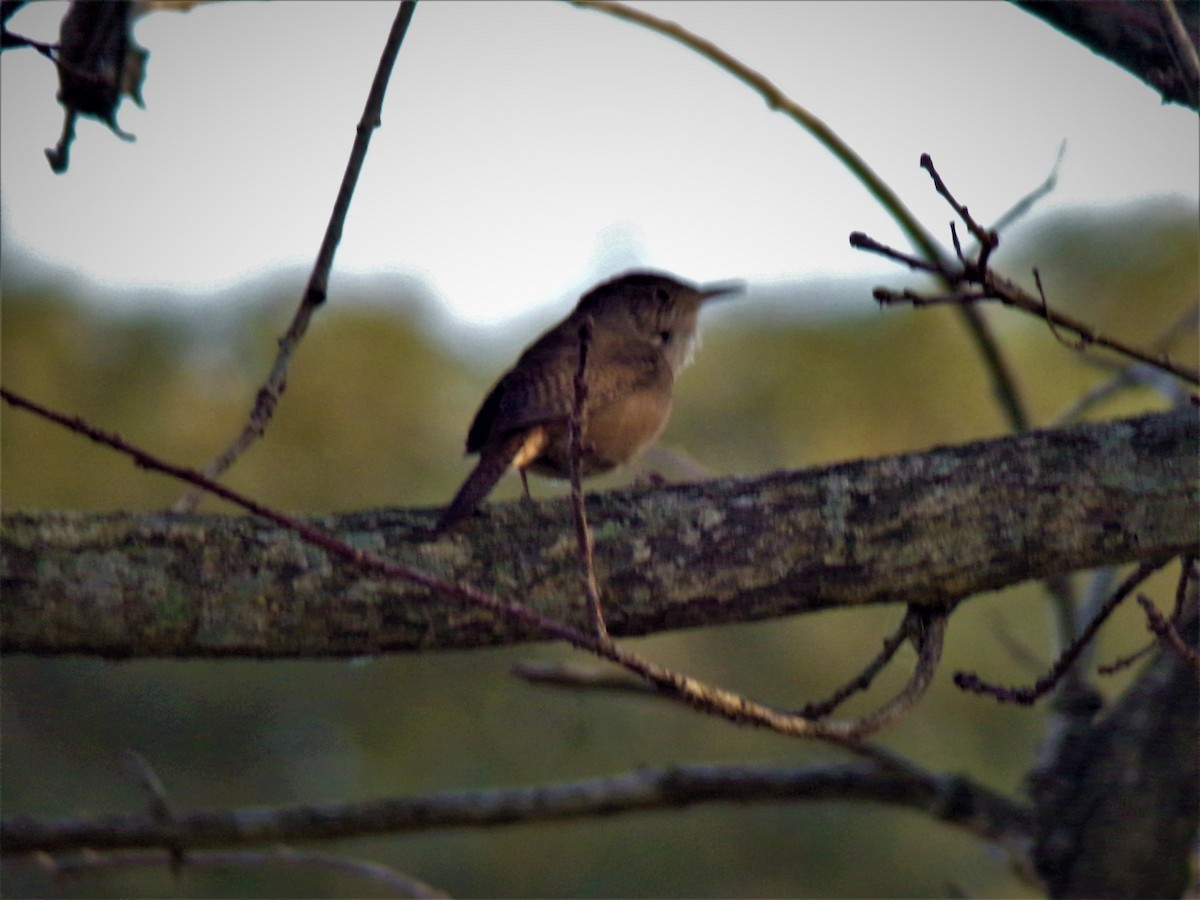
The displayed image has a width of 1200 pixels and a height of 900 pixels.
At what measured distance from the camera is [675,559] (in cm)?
275

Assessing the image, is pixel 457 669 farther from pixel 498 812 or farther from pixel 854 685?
pixel 854 685

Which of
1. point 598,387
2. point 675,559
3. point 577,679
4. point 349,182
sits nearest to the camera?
point 675,559

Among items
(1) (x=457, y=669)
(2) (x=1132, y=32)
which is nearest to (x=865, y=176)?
(2) (x=1132, y=32)

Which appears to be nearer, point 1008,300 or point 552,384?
point 1008,300

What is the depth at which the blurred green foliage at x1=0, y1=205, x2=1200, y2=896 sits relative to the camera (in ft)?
25.6

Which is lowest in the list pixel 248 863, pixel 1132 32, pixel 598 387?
pixel 248 863

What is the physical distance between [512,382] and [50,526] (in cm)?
148

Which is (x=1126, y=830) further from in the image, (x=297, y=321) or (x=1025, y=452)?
(x=297, y=321)

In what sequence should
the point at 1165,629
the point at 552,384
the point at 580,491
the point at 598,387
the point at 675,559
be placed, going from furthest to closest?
the point at 598,387, the point at 552,384, the point at 675,559, the point at 1165,629, the point at 580,491

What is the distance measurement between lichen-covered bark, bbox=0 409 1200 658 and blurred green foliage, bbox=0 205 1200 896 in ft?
13.0

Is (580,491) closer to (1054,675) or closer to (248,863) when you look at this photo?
(1054,675)

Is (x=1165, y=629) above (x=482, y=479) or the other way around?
the other way around

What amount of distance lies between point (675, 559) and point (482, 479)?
0.57m

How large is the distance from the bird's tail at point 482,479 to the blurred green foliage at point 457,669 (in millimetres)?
3508
